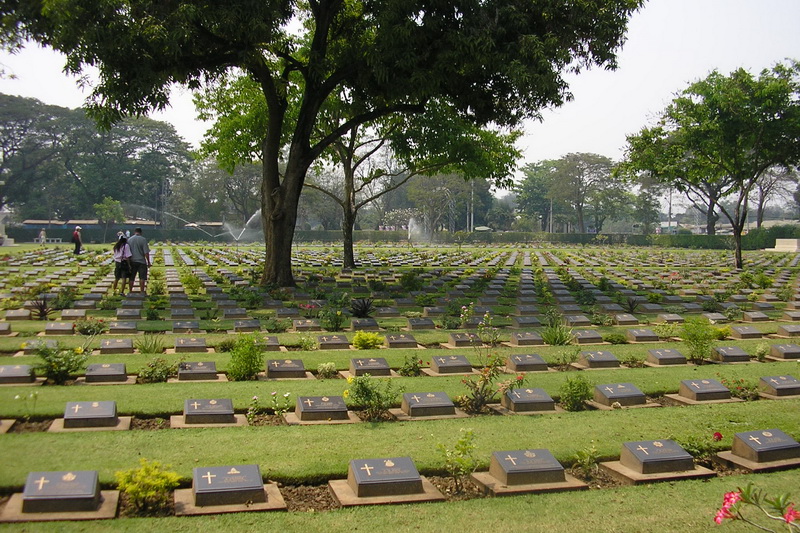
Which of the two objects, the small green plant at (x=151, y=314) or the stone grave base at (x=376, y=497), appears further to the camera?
the small green plant at (x=151, y=314)

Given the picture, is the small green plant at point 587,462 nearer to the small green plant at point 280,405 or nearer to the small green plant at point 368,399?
the small green plant at point 368,399

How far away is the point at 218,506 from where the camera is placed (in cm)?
480

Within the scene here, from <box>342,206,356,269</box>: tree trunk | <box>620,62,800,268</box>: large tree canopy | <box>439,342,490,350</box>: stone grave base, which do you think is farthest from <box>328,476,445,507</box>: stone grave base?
<box>620,62,800,268</box>: large tree canopy

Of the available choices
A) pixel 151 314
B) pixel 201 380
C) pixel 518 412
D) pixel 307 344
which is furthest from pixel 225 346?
pixel 518 412

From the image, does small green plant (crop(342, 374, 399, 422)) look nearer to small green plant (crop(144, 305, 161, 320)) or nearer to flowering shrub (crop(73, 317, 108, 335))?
flowering shrub (crop(73, 317, 108, 335))

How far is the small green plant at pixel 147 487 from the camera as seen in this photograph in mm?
4637

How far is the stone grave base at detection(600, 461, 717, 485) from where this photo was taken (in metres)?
5.60

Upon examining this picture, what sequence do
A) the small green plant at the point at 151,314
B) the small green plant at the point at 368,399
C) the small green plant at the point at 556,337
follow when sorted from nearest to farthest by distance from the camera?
the small green plant at the point at 368,399, the small green plant at the point at 556,337, the small green plant at the point at 151,314

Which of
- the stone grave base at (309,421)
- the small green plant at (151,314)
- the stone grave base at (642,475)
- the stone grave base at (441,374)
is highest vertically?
the small green plant at (151,314)

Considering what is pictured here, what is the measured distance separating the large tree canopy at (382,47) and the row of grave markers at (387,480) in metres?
9.84

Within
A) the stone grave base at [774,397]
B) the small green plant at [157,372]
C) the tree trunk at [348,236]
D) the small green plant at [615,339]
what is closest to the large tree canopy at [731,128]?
the tree trunk at [348,236]

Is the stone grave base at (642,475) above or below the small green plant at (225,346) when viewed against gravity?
below

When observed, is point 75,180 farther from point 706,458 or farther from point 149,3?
point 706,458

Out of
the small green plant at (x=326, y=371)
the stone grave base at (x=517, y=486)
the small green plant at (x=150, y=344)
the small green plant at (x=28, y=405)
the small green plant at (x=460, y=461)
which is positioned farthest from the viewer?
the small green plant at (x=150, y=344)
